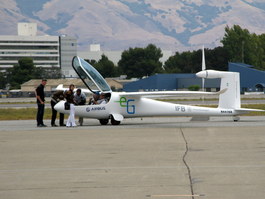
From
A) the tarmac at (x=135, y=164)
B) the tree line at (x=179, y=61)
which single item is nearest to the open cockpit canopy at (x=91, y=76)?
the tarmac at (x=135, y=164)

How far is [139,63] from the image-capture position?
150750mm

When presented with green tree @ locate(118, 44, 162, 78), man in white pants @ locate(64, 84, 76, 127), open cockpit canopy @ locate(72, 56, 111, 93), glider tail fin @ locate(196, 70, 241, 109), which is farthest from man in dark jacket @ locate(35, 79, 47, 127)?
green tree @ locate(118, 44, 162, 78)

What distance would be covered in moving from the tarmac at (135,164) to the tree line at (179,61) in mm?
107299

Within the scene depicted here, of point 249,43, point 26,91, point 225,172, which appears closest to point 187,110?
point 225,172

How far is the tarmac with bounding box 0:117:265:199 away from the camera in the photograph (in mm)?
10945

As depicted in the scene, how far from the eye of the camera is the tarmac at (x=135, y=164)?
10.9 meters

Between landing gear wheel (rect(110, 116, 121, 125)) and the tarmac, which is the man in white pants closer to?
landing gear wheel (rect(110, 116, 121, 125))

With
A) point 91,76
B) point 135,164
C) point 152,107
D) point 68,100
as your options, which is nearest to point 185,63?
point 91,76

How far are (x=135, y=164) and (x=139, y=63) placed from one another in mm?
137270

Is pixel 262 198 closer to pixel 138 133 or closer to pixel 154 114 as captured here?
pixel 138 133

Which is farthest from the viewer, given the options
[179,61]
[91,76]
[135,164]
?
[179,61]

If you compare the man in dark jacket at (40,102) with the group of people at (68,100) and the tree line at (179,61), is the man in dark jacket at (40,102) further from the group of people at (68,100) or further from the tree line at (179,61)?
the tree line at (179,61)

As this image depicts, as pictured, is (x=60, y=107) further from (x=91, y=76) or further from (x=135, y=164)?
(x=135, y=164)

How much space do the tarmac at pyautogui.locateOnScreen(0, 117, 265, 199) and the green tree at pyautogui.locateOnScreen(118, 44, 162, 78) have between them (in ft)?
423
